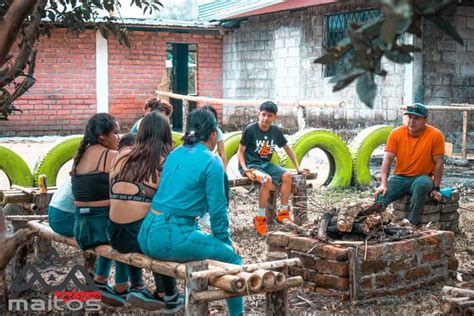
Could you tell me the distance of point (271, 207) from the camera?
9352mm

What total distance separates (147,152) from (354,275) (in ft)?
6.06

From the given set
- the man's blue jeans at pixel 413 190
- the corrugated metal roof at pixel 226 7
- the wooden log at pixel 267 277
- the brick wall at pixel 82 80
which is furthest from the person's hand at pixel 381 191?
the brick wall at pixel 82 80

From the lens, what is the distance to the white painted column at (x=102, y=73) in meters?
20.0

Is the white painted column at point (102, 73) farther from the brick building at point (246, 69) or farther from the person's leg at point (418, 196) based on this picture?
the person's leg at point (418, 196)

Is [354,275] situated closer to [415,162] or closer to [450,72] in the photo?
[415,162]

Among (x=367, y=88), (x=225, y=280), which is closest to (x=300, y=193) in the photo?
(x=225, y=280)

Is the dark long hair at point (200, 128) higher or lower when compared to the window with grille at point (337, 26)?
lower

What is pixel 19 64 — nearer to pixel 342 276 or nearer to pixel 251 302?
pixel 251 302

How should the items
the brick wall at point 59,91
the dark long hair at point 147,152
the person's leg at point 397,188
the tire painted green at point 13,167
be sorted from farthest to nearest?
the brick wall at point 59,91
the tire painted green at point 13,167
the person's leg at point 397,188
the dark long hair at point 147,152

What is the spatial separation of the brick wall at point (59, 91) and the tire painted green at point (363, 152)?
9819mm

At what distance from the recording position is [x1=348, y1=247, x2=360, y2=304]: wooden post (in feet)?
19.1

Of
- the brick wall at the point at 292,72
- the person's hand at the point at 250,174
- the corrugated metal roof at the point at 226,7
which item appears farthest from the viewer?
the corrugated metal roof at the point at 226,7

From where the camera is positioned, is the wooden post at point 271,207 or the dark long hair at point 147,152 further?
the wooden post at point 271,207

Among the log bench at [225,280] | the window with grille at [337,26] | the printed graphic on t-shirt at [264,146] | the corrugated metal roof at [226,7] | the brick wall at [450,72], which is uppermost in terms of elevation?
the corrugated metal roof at [226,7]
